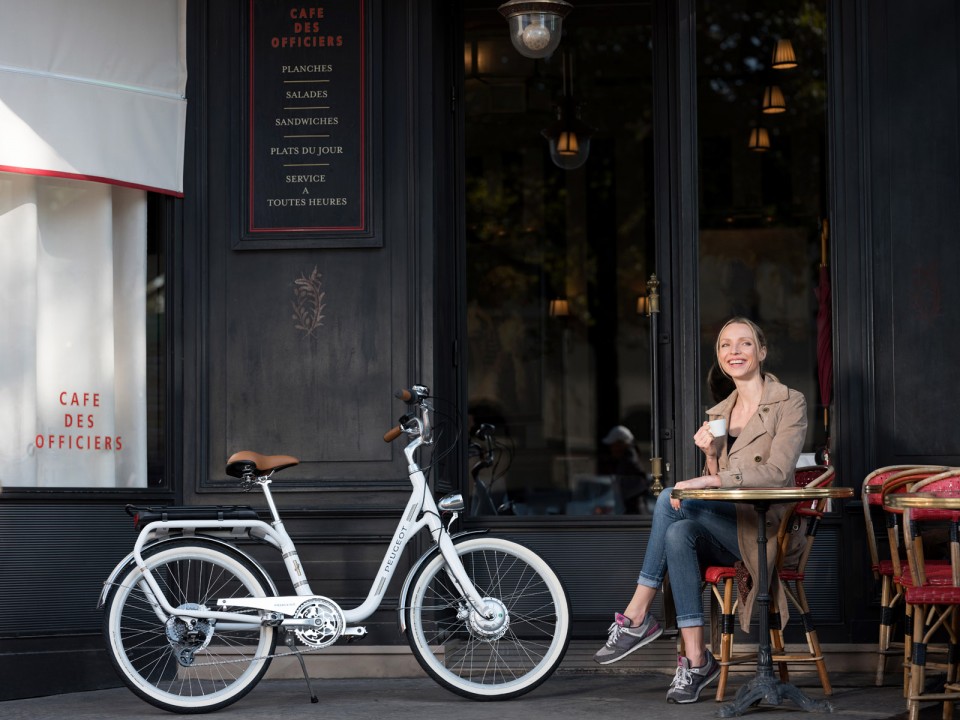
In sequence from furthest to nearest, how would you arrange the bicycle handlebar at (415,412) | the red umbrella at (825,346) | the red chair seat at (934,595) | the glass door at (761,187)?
1. the glass door at (761,187)
2. the red umbrella at (825,346)
3. the bicycle handlebar at (415,412)
4. the red chair seat at (934,595)

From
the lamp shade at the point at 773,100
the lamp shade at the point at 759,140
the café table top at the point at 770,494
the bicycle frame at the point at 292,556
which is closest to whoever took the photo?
the café table top at the point at 770,494

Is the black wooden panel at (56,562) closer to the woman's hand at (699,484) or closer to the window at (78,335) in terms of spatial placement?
the window at (78,335)

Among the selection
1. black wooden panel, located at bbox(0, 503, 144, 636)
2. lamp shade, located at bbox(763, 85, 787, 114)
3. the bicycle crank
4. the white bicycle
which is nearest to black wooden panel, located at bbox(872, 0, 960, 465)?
the white bicycle

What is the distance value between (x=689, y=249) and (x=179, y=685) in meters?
3.15

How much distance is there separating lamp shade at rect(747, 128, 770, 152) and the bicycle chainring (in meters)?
9.38

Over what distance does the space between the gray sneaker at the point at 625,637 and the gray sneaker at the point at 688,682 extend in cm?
18

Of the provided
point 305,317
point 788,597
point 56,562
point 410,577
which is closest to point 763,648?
point 788,597

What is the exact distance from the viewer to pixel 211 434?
22.2 ft

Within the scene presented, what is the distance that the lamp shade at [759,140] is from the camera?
45.7 feet

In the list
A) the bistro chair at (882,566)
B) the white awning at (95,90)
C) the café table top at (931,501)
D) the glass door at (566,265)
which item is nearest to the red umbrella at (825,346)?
the bistro chair at (882,566)

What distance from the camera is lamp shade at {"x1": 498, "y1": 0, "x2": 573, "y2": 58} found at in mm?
6426

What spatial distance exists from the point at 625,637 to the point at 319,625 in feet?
4.21

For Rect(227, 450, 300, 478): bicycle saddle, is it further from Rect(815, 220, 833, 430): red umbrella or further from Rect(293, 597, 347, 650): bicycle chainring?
Rect(815, 220, 833, 430): red umbrella

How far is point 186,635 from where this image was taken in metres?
5.71
